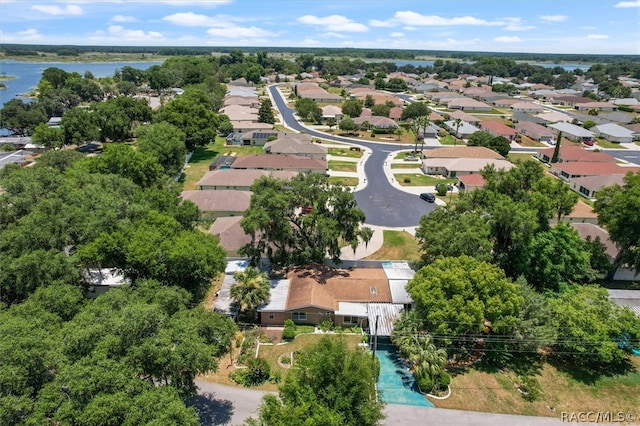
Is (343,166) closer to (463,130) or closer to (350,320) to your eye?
(463,130)

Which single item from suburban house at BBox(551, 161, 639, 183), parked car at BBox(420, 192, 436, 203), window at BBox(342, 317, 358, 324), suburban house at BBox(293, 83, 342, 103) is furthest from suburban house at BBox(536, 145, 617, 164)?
suburban house at BBox(293, 83, 342, 103)

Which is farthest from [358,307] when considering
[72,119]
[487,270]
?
[72,119]

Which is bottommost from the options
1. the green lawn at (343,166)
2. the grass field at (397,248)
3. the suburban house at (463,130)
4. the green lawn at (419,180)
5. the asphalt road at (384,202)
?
the grass field at (397,248)

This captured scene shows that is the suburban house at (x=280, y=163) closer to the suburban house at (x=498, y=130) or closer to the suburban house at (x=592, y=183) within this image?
the suburban house at (x=592, y=183)

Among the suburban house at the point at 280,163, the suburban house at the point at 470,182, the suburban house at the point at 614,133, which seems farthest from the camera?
the suburban house at the point at 614,133

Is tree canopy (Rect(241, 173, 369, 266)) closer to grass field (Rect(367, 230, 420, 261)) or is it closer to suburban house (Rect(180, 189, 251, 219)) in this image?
grass field (Rect(367, 230, 420, 261))

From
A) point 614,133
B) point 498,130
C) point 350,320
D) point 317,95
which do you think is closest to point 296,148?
point 350,320

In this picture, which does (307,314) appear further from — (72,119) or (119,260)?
(72,119)

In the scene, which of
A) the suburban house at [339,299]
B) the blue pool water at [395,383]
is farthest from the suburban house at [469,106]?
the blue pool water at [395,383]
